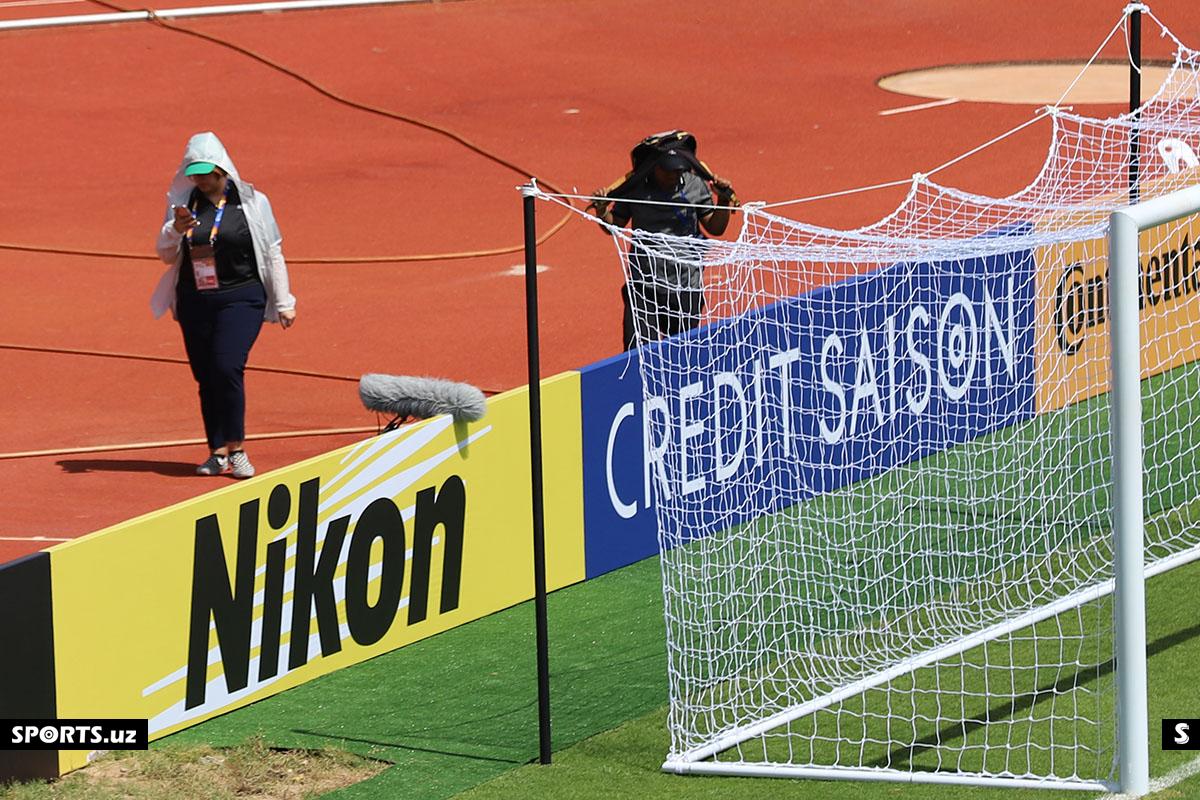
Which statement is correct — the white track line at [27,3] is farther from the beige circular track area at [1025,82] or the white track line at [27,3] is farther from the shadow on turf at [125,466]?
the shadow on turf at [125,466]

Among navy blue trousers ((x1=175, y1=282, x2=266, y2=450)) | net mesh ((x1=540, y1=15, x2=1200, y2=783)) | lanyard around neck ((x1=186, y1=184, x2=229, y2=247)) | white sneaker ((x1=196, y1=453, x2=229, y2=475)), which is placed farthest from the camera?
white sneaker ((x1=196, y1=453, x2=229, y2=475))

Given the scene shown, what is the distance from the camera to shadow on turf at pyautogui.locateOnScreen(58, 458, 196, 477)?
11453 millimetres

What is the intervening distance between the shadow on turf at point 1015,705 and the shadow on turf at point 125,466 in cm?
503

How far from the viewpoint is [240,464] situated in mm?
11109

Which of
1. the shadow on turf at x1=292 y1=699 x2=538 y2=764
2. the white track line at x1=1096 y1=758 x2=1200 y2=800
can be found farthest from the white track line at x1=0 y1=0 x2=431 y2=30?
the white track line at x1=1096 y1=758 x2=1200 y2=800

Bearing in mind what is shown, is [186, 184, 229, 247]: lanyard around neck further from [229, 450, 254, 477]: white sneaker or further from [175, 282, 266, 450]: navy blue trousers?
[229, 450, 254, 477]: white sneaker

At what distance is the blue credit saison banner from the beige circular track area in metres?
9.81

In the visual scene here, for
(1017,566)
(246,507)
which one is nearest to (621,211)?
(1017,566)

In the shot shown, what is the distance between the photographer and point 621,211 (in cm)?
1105

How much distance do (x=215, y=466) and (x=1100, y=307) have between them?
4.81m

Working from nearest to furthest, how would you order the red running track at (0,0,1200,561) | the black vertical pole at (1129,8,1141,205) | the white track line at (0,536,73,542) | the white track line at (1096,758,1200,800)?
the white track line at (1096,758,1200,800) → the white track line at (0,536,73,542) → the black vertical pole at (1129,8,1141,205) → the red running track at (0,0,1200,561)

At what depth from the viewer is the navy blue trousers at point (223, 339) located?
1086cm

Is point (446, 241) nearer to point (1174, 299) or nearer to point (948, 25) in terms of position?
point (1174, 299)

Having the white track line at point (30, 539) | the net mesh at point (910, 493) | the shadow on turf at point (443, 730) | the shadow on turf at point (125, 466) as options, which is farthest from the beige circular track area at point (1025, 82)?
the shadow on turf at point (443, 730)
